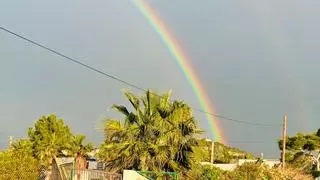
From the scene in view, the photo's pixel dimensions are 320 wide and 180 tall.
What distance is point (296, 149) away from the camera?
5569 cm

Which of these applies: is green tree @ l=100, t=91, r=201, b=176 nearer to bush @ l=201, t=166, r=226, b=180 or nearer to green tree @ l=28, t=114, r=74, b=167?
bush @ l=201, t=166, r=226, b=180

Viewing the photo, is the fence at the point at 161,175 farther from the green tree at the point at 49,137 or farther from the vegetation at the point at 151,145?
the green tree at the point at 49,137

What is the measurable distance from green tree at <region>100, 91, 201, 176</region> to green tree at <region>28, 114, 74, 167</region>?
30.9m

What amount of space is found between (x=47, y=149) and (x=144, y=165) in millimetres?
33151

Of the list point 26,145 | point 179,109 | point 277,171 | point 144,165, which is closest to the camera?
point 144,165

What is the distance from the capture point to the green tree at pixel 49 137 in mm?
52006

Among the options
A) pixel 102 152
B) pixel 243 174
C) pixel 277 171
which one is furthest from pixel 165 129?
pixel 277 171

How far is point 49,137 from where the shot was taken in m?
53.1

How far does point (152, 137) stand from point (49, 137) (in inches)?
1323

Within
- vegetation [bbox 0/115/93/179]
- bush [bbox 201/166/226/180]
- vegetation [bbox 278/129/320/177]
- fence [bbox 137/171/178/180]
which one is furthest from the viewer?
vegetation [bbox 278/129/320/177]

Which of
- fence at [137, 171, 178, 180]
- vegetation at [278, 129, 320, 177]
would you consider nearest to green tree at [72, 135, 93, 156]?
vegetation at [278, 129, 320, 177]

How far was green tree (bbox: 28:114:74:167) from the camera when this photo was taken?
52006 millimetres

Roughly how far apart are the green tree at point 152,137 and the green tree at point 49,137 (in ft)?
101

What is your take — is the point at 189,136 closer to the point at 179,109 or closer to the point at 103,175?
the point at 179,109
